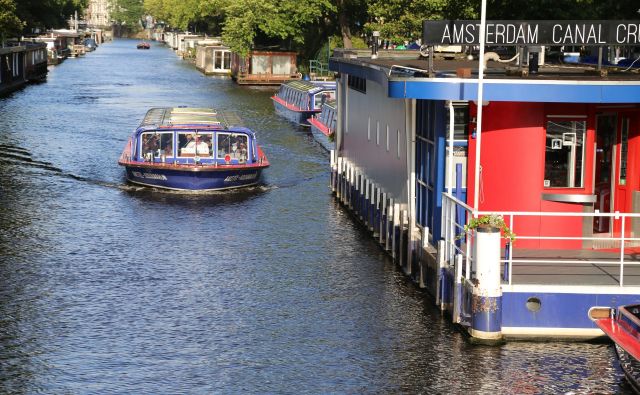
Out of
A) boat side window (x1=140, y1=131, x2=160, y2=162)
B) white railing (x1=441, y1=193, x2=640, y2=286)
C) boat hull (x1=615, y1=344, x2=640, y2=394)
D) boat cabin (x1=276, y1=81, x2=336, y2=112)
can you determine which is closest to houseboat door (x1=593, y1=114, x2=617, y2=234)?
white railing (x1=441, y1=193, x2=640, y2=286)

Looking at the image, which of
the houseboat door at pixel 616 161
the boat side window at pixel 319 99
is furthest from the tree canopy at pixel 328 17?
the houseboat door at pixel 616 161

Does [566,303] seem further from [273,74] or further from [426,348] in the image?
[273,74]

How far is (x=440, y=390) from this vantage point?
63.0 feet

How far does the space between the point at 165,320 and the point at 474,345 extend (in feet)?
20.9

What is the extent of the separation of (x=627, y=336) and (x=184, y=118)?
88.6ft

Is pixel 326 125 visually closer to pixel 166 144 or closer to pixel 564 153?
pixel 166 144

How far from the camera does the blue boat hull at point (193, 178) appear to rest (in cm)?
3969

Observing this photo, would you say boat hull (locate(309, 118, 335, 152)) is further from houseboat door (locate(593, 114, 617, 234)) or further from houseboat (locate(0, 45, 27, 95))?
houseboat (locate(0, 45, 27, 95))

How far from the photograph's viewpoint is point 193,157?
40.1 metres

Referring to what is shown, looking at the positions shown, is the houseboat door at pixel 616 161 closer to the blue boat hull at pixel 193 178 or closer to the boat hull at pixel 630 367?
the boat hull at pixel 630 367

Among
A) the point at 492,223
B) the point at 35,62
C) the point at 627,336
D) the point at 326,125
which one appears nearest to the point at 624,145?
the point at 492,223

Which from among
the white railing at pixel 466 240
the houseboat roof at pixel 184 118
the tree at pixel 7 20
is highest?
the tree at pixel 7 20

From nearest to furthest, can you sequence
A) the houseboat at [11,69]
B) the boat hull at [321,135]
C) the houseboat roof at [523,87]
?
the houseboat roof at [523,87] < the boat hull at [321,135] < the houseboat at [11,69]

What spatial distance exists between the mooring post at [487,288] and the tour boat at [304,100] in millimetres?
44280
